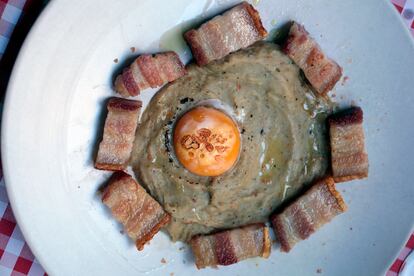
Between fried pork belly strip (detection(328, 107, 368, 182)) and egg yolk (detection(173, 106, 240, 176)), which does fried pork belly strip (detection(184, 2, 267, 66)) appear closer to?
egg yolk (detection(173, 106, 240, 176))

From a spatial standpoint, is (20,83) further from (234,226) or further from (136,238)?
(234,226)

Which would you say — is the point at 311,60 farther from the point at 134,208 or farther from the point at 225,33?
the point at 134,208

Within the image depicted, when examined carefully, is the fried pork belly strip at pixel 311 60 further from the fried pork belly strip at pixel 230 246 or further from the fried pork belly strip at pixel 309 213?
the fried pork belly strip at pixel 230 246

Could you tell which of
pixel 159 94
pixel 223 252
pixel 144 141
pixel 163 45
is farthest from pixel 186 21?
pixel 223 252

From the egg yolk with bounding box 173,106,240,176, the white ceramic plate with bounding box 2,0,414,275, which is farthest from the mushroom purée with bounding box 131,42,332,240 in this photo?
the white ceramic plate with bounding box 2,0,414,275

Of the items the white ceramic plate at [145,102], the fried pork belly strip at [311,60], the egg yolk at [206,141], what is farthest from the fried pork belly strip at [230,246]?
the fried pork belly strip at [311,60]

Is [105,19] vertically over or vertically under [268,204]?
over

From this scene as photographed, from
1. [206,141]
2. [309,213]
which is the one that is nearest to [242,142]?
[206,141]

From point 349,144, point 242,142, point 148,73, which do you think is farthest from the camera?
point 242,142
